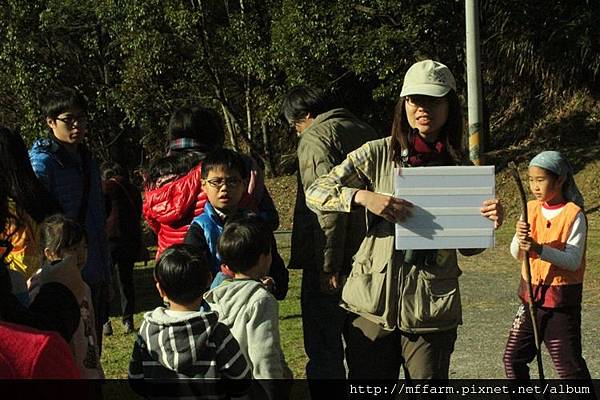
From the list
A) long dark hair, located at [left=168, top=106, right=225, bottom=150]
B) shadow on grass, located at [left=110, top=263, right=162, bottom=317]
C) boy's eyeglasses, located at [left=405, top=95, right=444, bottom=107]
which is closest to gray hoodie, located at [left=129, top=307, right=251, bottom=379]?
boy's eyeglasses, located at [left=405, top=95, right=444, bottom=107]

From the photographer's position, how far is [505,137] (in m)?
25.4

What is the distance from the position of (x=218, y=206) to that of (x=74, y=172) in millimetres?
1244

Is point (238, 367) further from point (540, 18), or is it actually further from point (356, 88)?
point (356, 88)

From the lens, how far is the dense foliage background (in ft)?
67.2

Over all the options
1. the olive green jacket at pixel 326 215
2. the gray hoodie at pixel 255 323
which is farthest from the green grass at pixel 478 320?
the gray hoodie at pixel 255 323

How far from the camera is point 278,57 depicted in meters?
20.8

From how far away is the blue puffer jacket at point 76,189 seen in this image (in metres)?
5.30

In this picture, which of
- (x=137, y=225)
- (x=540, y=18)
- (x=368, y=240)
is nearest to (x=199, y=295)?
(x=368, y=240)

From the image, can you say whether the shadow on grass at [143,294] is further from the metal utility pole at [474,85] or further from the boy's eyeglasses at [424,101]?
the boy's eyeglasses at [424,101]

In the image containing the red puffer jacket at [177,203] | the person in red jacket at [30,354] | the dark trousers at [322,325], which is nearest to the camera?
the person in red jacket at [30,354]

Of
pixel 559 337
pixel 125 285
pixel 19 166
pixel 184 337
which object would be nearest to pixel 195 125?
pixel 184 337

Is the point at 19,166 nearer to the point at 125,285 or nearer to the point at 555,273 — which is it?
the point at 555,273

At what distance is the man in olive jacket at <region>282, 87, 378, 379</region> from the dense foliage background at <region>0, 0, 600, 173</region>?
14.6 metres

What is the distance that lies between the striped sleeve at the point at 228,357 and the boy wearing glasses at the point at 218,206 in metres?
0.88
